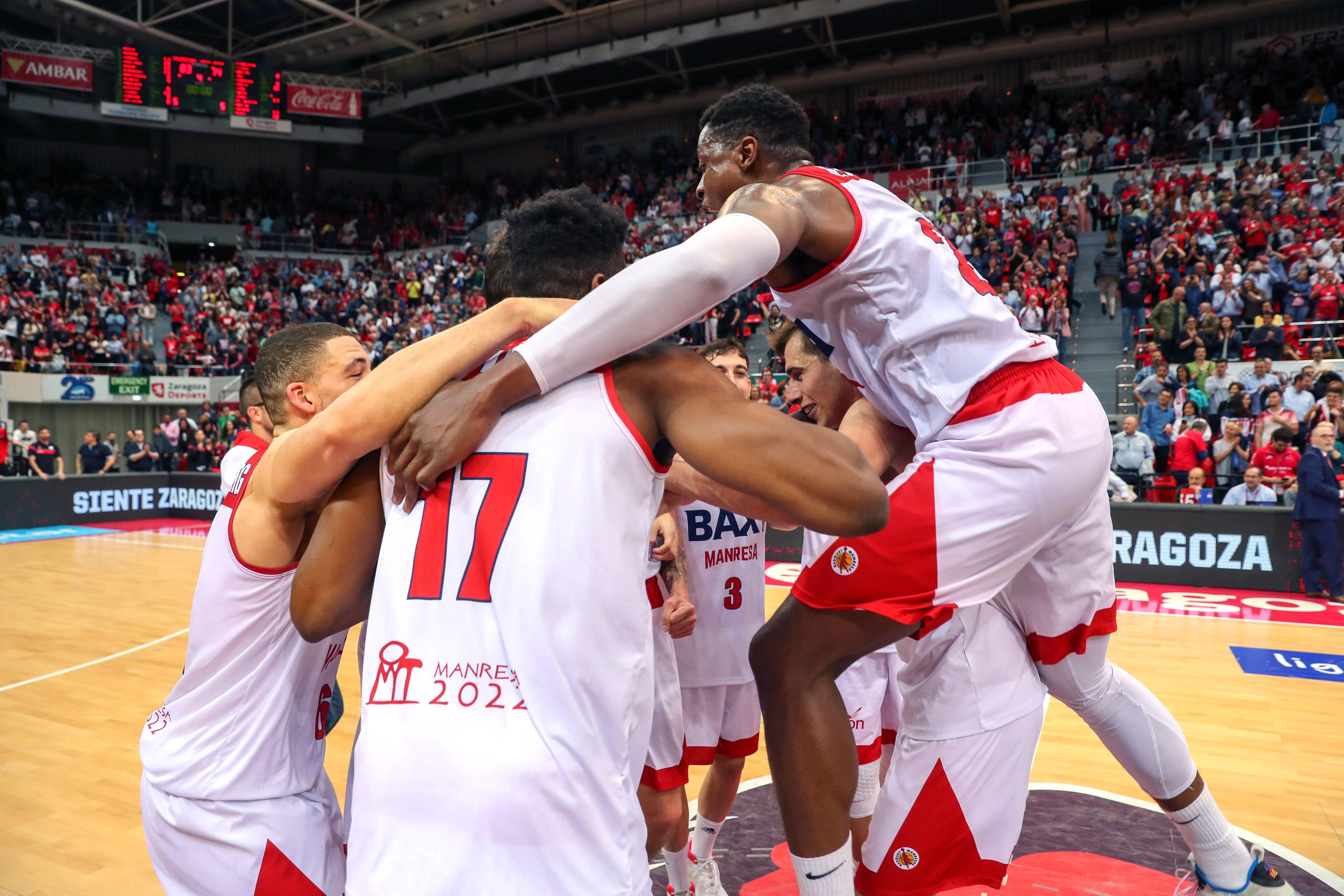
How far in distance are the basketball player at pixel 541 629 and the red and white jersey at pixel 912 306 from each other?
0.79 m

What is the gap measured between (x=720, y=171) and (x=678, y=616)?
1.40m

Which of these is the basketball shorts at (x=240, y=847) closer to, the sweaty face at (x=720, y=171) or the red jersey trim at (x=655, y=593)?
the red jersey trim at (x=655, y=593)

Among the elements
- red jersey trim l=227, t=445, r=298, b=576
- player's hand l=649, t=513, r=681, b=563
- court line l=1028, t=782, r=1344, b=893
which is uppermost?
red jersey trim l=227, t=445, r=298, b=576

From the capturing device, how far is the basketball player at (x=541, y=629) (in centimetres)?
144

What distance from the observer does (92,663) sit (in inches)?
275

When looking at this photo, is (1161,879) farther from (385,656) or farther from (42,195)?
(42,195)

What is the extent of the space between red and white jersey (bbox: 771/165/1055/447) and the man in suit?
7.79 meters

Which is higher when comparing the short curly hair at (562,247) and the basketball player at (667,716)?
the short curly hair at (562,247)

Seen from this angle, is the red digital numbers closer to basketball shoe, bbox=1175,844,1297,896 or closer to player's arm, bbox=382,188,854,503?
player's arm, bbox=382,188,854,503

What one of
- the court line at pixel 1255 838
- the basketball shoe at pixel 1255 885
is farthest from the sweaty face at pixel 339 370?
the basketball shoe at pixel 1255 885

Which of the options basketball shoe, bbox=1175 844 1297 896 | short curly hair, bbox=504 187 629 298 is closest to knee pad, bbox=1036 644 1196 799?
basketball shoe, bbox=1175 844 1297 896

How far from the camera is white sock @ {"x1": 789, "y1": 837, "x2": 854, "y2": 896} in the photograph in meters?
2.15

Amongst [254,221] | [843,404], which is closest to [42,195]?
[254,221]

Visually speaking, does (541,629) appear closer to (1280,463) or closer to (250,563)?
(250,563)
